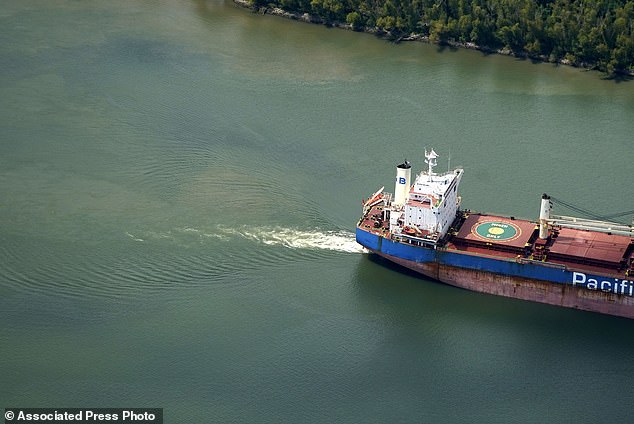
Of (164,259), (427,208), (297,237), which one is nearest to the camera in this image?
(427,208)

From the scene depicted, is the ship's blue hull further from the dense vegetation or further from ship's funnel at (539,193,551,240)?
the dense vegetation

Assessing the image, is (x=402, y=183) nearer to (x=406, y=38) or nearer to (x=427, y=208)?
(x=427, y=208)

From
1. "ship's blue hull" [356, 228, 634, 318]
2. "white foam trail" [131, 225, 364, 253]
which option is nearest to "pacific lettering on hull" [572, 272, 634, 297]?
"ship's blue hull" [356, 228, 634, 318]

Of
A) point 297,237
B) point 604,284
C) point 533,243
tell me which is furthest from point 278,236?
point 604,284

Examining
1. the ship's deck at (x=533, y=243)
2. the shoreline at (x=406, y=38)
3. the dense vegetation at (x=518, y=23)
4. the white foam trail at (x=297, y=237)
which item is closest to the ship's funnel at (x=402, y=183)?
the ship's deck at (x=533, y=243)

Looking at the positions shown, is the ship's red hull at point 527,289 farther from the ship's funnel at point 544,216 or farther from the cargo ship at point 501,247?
the ship's funnel at point 544,216

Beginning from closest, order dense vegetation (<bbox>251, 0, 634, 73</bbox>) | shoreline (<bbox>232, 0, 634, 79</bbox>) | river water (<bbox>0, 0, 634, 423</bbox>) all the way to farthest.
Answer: river water (<bbox>0, 0, 634, 423</bbox>) < dense vegetation (<bbox>251, 0, 634, 73</bbox>) < shoreline (<bbox>232, 0, 634, 79</bbox>)

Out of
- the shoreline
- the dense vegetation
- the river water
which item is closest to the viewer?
the river water

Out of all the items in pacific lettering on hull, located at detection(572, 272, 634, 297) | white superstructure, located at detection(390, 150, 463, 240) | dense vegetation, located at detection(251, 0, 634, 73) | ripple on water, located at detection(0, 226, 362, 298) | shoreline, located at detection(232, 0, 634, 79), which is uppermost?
dense vegetation, located at detection(251, 0, 634, 73)
